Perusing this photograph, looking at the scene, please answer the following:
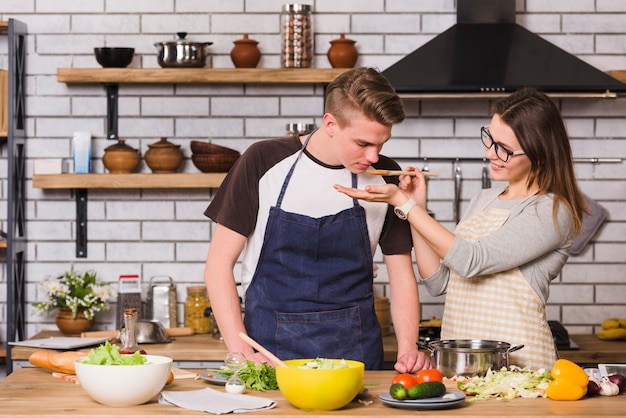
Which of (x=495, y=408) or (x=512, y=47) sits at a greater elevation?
(x=512, y=47)

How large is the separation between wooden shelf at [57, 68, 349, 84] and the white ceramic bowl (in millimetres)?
2661

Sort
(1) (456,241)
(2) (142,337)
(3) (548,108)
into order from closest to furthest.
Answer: (1) (456,241)
(3) (548,108)
(2) (142,337)

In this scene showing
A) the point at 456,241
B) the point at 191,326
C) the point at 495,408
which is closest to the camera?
the point at 495,408

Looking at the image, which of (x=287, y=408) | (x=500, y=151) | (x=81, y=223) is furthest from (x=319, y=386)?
(x=81, y=223)

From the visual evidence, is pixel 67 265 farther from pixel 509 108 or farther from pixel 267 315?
pixel 509 108

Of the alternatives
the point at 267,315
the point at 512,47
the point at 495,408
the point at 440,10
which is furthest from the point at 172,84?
the point at 495,408

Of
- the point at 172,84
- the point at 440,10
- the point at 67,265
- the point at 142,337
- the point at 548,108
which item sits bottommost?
the point at 142,337

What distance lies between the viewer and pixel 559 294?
516 cm

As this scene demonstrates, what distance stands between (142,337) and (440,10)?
235cm

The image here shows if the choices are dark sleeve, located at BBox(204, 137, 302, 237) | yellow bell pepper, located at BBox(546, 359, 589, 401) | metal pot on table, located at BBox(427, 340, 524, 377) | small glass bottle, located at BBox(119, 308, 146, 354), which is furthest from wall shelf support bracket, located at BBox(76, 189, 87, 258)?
yellow bell pepper, located at BBox(546, 359, 589, 401)

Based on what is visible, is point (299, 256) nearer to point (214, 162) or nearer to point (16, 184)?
point (214, 162)

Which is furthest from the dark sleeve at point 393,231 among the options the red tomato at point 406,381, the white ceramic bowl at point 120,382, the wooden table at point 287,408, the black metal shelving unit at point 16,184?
Result: the black metal shelving unit at point 16,184

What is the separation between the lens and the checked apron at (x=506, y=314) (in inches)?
117

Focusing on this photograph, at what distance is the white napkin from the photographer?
2.30m
